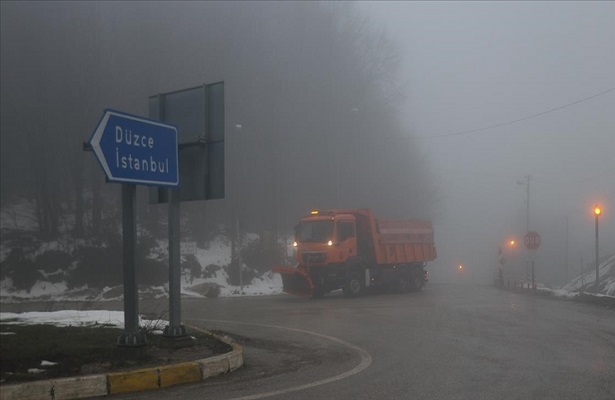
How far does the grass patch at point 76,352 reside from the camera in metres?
7.00

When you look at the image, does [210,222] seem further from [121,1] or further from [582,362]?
[582,362]

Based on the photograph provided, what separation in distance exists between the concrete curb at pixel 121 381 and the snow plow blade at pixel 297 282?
49.0 ft

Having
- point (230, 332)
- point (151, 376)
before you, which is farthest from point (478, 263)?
point (151, 376)

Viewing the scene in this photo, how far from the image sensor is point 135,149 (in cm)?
852

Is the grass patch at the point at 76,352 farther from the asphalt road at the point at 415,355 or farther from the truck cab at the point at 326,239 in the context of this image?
the truck cab at the point at 326,239

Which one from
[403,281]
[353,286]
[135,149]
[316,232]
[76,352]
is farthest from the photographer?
[403,281]

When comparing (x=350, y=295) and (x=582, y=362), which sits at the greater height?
(x=582, y=362)

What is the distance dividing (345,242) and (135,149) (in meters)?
16.3

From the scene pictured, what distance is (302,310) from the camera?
18.5m

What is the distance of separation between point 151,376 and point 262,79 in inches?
1290

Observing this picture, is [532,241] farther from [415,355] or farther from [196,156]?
[196,156]

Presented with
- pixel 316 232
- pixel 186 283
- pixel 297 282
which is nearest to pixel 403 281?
pixel 316 232

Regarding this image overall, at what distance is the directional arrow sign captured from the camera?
7.94 m

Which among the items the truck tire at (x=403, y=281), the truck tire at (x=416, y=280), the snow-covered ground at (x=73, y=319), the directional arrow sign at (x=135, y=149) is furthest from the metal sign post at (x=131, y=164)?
the truck tire at (x=416, y=280)
